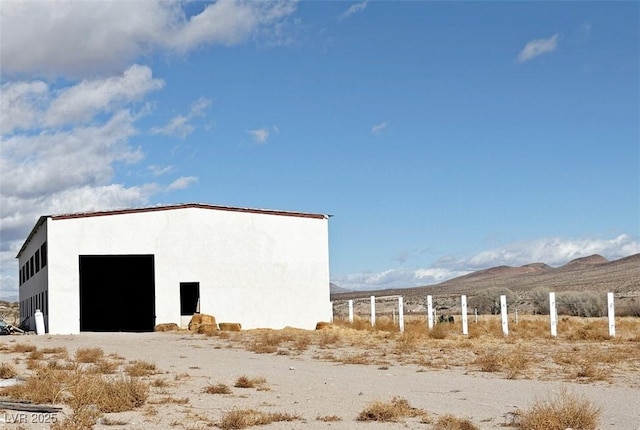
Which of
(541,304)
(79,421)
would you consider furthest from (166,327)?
(541,304)

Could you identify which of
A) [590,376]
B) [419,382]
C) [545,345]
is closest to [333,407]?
[419,382]

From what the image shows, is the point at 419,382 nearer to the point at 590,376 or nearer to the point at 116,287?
the point at 590,376

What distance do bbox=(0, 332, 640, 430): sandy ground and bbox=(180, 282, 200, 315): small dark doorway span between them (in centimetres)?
1732

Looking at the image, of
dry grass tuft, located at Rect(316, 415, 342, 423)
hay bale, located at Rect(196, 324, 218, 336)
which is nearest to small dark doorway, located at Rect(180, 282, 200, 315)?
hay bale, located at Rect(196, 324, 218, 336)

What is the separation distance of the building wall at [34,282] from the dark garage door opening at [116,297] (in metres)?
3.32

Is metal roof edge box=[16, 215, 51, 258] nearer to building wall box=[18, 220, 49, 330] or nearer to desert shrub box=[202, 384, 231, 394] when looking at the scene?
building wall box=[18, 220, 49, 330]

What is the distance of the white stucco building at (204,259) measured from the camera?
40.8 m

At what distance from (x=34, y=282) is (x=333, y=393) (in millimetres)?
38395

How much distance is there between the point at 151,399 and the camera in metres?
15.6

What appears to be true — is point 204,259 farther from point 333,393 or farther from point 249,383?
point 333,393

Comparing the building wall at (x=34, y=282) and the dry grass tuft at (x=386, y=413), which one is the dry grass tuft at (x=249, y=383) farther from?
the building wall at (x=34, y=282)

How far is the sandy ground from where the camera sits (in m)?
13.3

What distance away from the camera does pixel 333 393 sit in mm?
16844

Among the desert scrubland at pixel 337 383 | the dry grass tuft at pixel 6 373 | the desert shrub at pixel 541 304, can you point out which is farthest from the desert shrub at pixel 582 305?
the dry grass tuft at pixel 6 373
